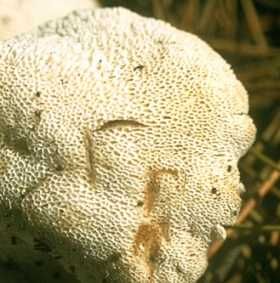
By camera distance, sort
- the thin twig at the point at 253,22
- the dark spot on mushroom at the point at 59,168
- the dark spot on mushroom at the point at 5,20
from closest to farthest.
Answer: the dark spot on mushroom at the point at 59,168 → the dark spot on mushroom at the point at 5,20 → the thin twig at the point at 253,22

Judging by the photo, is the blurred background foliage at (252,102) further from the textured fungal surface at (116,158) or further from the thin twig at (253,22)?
the textured fungal surface at (116,158)

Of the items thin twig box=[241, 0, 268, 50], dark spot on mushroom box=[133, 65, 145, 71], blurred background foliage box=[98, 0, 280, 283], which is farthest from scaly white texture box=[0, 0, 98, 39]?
thin twig box=[241, 0, 268, 50]

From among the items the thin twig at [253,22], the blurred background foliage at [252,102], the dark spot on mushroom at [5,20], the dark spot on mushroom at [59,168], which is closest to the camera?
the dark spot on mushroom at [59,168]

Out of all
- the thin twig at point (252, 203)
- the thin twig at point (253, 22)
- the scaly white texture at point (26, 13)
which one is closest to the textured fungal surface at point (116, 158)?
the scaly white texture at point (26, 13)

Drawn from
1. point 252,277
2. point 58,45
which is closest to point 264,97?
point 252,277

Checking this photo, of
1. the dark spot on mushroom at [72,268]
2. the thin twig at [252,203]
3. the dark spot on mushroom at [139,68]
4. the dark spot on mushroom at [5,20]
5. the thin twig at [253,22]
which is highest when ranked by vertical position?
the dark spot on mushroom at [139,68]

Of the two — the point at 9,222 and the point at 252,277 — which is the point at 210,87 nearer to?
the point at 9,222

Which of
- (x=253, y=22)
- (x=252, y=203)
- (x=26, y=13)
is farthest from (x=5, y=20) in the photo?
(x=253, y=22)
